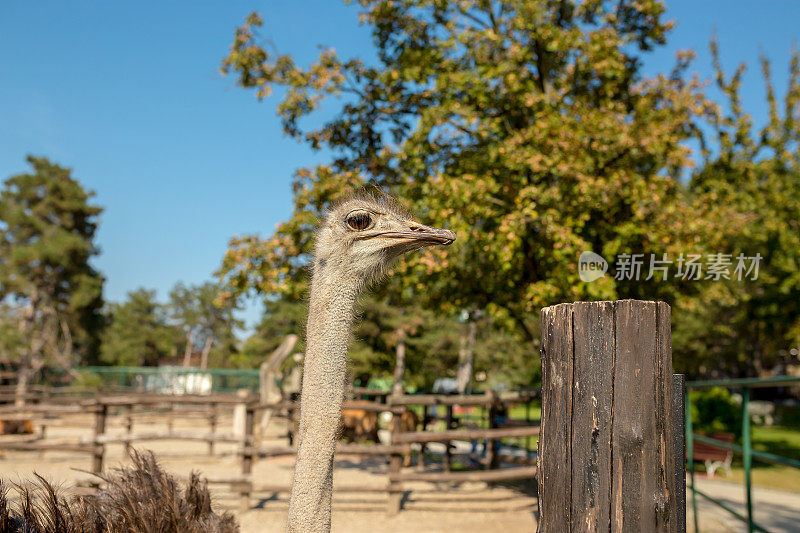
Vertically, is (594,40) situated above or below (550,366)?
above

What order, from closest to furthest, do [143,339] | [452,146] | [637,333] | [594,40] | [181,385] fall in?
[637,333] < [594,40] < [452,146] < [181,385] < [143,339]

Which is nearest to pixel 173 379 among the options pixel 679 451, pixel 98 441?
pixel 98 441

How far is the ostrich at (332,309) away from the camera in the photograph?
6.55ft

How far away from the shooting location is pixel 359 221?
2.29m

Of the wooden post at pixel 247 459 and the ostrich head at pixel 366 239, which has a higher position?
the ostrich head at pixel 366 239

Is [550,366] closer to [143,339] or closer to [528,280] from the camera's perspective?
[528,280]

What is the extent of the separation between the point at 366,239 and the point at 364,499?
6.32 meters

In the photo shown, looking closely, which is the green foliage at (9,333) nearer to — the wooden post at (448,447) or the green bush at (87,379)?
the green bush at (87,379)

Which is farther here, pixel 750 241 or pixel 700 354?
pixel 700 354

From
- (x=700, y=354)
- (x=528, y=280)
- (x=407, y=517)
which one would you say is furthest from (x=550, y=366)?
(x=700, y=354)

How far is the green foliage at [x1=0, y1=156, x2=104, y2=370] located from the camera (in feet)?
84.5

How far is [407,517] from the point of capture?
278 inches

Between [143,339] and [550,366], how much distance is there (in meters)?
52.4

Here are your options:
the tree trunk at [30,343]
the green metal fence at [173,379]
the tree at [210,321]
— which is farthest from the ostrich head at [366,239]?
the tree at [210,321]
